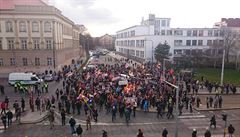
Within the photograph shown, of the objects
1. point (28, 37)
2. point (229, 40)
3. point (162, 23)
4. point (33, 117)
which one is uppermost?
point (162, 23)

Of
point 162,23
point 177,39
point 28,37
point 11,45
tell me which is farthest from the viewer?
point 162,23

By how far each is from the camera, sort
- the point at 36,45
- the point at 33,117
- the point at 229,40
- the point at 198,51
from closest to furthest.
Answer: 1. the point at 33,117
2. the point at 36,45
3. the point at 198,51
4. the point at 229,40

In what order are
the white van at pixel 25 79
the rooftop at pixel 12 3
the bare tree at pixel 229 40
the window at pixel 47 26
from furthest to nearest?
the bare tree at pixel 229 40 → the rooftop at pixel 12 3 → the window at pixel 47 26 → the white van at pixel 25 79

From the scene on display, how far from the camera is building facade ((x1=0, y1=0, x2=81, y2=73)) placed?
52969mm

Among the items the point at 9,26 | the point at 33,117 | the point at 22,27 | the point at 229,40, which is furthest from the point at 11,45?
the point at 229,40

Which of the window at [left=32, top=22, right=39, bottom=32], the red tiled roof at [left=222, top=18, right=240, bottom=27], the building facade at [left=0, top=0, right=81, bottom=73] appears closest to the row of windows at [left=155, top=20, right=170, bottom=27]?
the red tiled roof at [left=222, top=18, right=240, bottom=27]

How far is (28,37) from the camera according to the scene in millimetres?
54031

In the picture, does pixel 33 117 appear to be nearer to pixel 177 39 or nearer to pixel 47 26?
pixel 47 26

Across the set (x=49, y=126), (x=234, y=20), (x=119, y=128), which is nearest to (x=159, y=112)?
(x=119, y=128)

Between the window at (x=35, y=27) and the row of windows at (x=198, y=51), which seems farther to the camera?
the row of windows at (x=198, y=51)

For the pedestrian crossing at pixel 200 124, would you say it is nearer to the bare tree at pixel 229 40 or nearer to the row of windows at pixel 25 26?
the row of windows at pixel 25 26

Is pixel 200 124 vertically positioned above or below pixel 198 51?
below

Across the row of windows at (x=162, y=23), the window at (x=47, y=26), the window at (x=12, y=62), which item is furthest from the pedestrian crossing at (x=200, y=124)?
the row of windows at (x=162, y=23)

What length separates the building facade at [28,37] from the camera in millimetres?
52969
